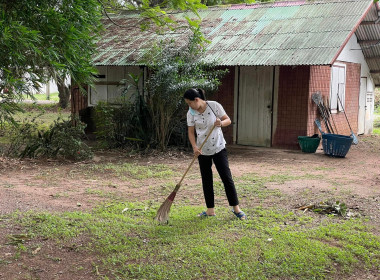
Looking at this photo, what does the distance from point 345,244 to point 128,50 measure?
9.62 metres

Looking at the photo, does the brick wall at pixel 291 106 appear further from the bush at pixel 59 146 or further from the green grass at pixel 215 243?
the green grass at pixel 215 243

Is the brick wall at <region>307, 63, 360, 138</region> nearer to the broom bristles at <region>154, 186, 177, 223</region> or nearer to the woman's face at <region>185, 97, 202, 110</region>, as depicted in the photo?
the woman's face at <region>185, 97, 202, 110</region>

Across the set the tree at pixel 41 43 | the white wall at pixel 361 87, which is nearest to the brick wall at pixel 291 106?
the white wall at pixel 361 87

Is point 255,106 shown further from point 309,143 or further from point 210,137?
point 210,137

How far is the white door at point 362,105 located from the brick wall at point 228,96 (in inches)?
182

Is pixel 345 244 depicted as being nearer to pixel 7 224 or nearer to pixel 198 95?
pixel 198 95

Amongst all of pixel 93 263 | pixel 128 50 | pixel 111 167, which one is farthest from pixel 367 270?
pixel 128 50

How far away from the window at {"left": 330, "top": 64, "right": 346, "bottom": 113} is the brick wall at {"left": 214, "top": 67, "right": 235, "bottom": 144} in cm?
265

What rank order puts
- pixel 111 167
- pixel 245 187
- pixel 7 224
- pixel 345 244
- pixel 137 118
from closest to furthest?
pixel 345 244 → pixel 7 224 → pixel 245 187 → pixel 111 167 → pixel 137 118

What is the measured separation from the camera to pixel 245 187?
7387mm

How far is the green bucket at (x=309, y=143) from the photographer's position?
1097 centimetres

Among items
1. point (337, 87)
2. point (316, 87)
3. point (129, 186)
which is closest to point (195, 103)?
point (129, 186)

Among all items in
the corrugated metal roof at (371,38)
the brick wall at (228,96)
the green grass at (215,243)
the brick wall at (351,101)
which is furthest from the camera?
the brick wall at (351,101)

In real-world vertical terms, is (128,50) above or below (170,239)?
above
